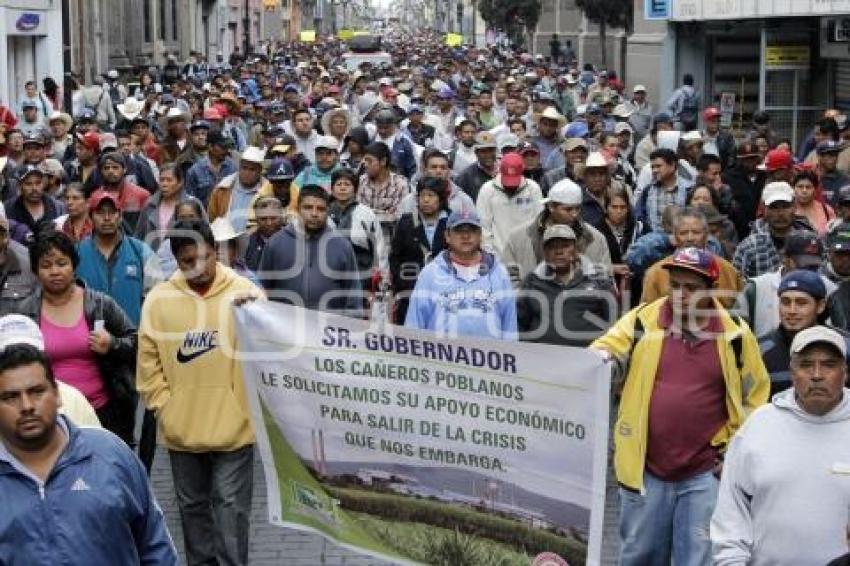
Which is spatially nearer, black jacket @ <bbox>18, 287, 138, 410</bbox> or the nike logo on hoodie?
the nike logo on hoodie

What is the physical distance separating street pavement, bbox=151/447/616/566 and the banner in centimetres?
76

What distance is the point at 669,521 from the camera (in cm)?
629

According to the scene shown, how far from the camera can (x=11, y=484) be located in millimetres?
4520

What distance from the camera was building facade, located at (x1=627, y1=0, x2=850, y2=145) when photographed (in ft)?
77.1

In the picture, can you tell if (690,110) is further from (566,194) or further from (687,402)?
(687,402)


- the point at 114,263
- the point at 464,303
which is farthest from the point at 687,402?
the point at 114,263

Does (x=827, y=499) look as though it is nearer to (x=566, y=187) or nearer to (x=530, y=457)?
(x=530, y=457)

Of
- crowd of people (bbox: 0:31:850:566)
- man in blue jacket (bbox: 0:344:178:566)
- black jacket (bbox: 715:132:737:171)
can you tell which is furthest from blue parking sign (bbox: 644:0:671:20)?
man in blue jacket (bbox: 0:344:178:566)

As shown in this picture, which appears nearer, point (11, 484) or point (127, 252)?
point (11, 484)

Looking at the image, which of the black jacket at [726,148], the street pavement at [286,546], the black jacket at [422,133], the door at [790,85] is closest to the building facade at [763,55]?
the door at [790,85]

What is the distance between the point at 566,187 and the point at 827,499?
4.61 meters

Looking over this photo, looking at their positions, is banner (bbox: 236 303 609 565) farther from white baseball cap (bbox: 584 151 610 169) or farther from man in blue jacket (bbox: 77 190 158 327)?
white baseball cap (bbox: 584 151 610 169)

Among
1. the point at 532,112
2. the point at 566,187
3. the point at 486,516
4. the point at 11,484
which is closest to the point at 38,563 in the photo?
the point at 11,484

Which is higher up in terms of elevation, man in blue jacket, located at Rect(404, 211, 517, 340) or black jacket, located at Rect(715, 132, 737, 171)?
black jacket, located at Rect(715, 132, 737, 171)
